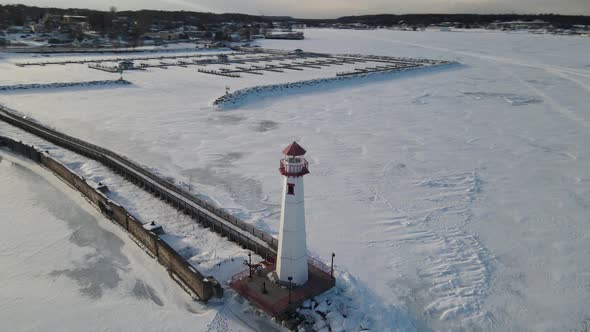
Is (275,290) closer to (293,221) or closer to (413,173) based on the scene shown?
(293,221)

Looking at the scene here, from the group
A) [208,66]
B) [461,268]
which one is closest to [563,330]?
[461,268]

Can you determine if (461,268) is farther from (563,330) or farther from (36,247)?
(36,247)

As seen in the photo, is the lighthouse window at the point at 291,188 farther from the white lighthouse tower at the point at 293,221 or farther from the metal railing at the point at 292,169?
the metal railing at the point at 292,169

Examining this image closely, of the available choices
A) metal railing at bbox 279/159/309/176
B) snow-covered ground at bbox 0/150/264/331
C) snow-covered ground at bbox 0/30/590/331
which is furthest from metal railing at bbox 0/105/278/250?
metal railing at bbox 279/159/309/176

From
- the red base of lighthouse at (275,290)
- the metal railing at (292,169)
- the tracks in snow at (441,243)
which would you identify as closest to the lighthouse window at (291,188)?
the metal railing at (292,169)

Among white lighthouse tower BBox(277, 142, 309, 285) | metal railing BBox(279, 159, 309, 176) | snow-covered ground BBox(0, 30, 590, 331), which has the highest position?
metal railing BBox(279, 159, 309, 176)

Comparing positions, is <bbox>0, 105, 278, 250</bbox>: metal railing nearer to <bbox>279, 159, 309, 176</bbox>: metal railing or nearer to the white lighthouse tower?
the white lighthouse tower
